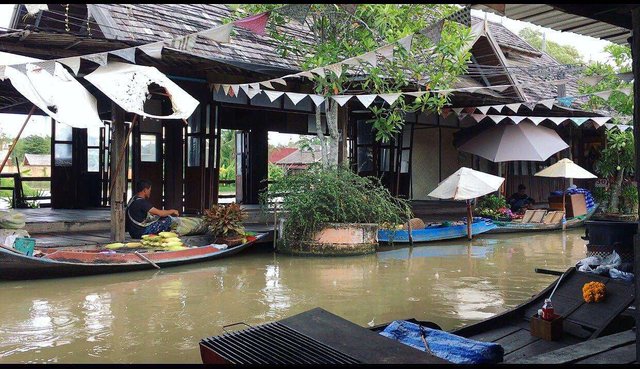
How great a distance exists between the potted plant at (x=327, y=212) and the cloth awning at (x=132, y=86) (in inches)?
101

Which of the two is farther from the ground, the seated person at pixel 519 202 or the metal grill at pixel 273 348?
the seated person at pixel 519 202

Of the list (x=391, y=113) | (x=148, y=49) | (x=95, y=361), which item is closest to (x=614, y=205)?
(x=391, y=113)

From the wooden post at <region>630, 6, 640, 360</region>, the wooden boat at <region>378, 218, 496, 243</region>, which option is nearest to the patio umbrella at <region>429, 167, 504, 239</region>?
the wooden boat at <region>378, 218, 496, 243</region>

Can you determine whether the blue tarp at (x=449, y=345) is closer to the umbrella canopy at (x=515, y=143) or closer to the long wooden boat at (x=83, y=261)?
the long wooden boat at (x=83, y=261)

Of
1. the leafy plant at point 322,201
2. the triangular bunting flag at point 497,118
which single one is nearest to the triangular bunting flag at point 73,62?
the leafy plant at point 322,201

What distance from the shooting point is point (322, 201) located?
10.1m

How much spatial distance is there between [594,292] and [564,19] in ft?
6.69

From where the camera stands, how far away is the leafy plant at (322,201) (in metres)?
10.1

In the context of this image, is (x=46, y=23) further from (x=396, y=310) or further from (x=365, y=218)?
(x=396, y=310)

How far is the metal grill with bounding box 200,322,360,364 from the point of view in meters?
2.91

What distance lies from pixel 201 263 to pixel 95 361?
4.78 metres

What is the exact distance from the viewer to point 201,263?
939cm

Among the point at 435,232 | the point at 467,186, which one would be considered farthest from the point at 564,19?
the point at 435,232

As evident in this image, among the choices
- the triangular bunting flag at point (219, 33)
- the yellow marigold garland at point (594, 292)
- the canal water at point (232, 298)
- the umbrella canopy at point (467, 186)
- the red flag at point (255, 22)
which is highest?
the red flag at point (255, 22)
